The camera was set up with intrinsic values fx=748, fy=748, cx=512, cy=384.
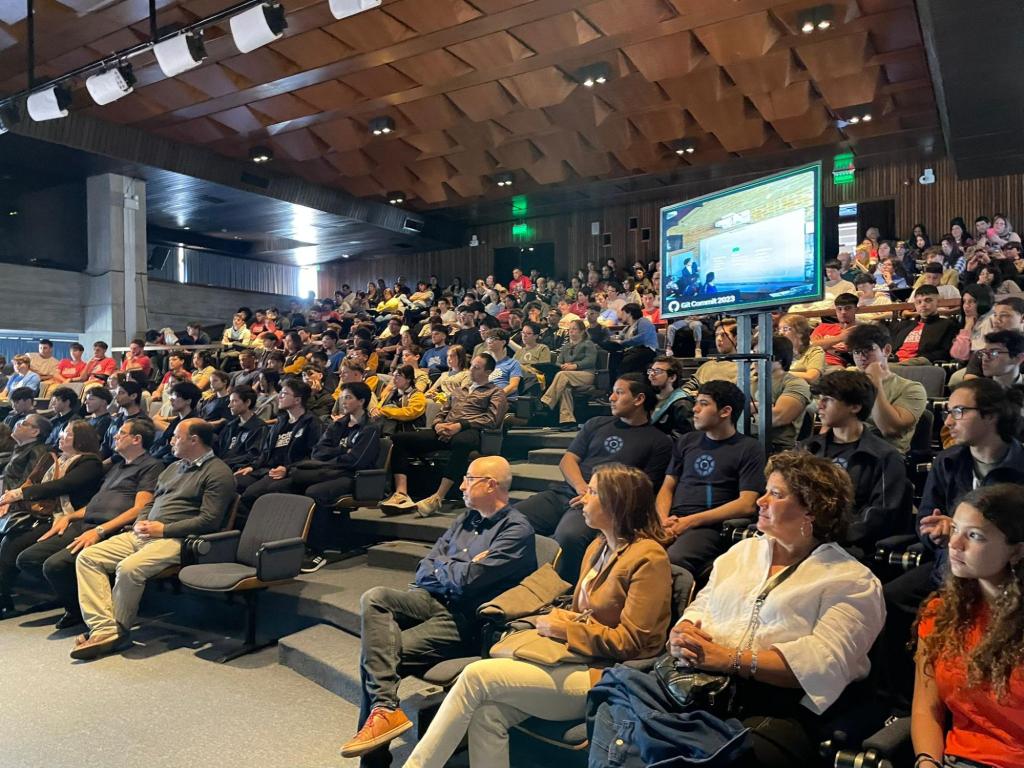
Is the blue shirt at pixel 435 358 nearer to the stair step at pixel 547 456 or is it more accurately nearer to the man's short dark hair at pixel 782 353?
the stair step at pixel 547 456

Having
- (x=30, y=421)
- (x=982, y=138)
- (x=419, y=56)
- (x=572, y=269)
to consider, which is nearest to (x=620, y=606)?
(x=30, y=421)

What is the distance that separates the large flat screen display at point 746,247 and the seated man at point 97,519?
11.6 feet

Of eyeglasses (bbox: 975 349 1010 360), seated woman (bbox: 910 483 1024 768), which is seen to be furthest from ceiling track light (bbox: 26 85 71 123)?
seated woman (bbox: 910 483 1024 768)

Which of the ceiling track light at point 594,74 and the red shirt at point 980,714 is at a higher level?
the ceiling track light at point 594,74

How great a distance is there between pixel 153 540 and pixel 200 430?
67cm

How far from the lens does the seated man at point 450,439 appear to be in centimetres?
492

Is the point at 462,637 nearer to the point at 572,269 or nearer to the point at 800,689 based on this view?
the point at 800,689

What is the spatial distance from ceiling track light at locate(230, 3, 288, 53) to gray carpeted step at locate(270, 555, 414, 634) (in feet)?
13.5

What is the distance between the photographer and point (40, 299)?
10695mm

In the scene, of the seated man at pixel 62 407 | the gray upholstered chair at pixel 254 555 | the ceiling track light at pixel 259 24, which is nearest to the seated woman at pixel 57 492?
the gray upholstered chair at pixel 254 555

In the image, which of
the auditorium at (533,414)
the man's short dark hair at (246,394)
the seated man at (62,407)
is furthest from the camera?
the seated man at (62,407)

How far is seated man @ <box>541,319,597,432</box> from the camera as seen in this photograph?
620 centimetres

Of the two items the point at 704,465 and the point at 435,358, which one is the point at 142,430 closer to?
the point at 435,358

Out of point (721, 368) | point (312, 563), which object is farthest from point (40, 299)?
point (721, 368)
